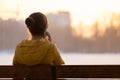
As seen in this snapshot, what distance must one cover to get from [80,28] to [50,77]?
146cm

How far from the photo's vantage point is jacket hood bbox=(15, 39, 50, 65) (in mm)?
1821

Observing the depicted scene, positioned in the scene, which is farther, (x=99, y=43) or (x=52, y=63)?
(x=99, y=43)

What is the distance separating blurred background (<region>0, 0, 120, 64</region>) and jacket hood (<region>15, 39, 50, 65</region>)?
1291mm

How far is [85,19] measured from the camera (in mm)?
3168

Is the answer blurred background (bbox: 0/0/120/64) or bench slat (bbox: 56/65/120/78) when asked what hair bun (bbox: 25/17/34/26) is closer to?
bench slat (bbox: 56/65/120/78)

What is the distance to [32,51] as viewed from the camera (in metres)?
1.84

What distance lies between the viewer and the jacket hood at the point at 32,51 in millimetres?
1821

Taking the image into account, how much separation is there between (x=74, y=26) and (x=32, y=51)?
1402 mm

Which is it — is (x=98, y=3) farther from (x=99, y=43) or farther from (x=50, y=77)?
(x=50, y=77)

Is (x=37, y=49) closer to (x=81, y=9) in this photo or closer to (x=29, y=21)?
A: (x=29, y=21)

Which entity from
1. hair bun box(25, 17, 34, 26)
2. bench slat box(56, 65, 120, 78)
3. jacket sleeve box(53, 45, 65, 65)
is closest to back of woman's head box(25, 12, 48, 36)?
hair bun box(25, 17, 34, 26)

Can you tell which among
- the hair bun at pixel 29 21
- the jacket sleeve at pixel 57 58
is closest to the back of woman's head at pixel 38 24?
the hair bun at pixel 29 21

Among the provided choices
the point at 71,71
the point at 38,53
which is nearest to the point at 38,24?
the point at 38,53

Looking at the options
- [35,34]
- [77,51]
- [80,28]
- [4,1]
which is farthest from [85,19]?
[35,34]
